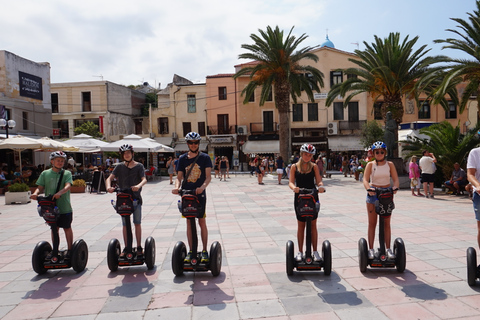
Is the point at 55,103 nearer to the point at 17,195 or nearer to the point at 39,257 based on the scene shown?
the point at 17,195

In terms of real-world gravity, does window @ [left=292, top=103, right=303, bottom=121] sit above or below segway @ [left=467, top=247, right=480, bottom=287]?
above

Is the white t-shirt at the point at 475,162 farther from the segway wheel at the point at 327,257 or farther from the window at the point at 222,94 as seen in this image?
the window at the point at 222,94

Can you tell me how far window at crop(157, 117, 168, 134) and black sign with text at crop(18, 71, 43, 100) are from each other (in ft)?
44.9

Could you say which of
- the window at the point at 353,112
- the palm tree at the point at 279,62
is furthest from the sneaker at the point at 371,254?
the window at the point at 353,112

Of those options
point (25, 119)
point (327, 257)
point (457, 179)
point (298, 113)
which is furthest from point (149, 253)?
point (298, 113)

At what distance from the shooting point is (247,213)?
10297mm

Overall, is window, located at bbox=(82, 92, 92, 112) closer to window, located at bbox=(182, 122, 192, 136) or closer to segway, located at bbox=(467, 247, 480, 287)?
window, located at bbox=(182, 122, 192, 136)

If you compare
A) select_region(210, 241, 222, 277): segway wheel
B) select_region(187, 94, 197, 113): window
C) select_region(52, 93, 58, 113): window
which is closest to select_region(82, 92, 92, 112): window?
select_region(52, 93, 58, 113): window

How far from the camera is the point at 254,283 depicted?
480 cm

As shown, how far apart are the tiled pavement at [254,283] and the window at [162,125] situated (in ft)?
107

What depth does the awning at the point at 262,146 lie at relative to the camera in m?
36.4

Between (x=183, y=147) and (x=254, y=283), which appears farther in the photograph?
(x=183, y=147)

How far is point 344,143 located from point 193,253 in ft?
108

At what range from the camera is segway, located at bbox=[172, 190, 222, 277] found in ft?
15.8
